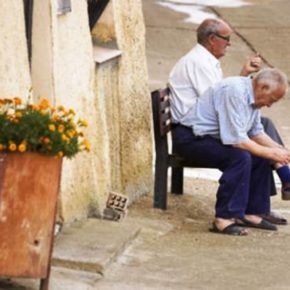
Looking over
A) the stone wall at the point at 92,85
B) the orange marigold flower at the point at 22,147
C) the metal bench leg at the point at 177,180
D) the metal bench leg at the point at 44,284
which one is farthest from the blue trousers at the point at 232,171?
the orange marigold flower at the point at 22,147

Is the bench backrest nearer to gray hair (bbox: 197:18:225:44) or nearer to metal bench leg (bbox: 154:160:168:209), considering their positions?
metal bench leg (bbox: 154:160:168:209)

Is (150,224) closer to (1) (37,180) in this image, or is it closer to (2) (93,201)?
(2) (93,201)

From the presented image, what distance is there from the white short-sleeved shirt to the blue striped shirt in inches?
8.4

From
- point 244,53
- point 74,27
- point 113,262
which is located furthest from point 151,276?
point 244,53

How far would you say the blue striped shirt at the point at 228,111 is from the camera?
7758mm

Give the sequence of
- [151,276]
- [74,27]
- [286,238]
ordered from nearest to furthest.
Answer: [151,276] < [74,27] < [286,238]

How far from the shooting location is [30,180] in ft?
18.1

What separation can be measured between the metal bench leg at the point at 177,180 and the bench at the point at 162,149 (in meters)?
0.35

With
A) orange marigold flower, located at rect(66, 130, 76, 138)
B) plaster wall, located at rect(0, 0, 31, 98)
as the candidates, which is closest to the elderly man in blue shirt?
plaster wall, located at rect(0, 0, 31, 98)

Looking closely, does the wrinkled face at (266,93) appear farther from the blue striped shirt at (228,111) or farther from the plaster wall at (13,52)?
the plaster wall at (13,52)

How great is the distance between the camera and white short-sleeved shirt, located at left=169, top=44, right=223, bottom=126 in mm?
8234

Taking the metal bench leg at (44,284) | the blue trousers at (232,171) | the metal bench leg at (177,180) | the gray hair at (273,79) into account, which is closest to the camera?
the metal bench leg at (44,284)

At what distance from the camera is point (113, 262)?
670 cm

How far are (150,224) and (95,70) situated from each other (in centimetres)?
103
